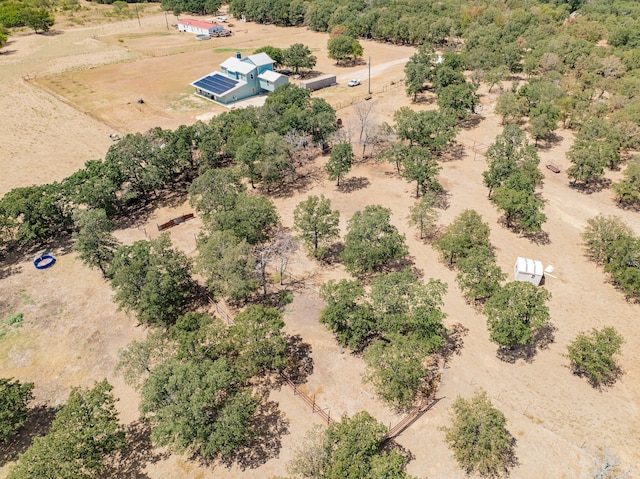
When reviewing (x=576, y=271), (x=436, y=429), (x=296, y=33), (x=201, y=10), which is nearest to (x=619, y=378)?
(x=576, y=271)

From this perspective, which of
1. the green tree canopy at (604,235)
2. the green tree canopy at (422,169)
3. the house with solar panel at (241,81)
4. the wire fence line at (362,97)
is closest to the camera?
the green tree canopy at (604,235)

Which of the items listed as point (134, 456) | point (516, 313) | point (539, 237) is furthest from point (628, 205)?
point (134, 456)

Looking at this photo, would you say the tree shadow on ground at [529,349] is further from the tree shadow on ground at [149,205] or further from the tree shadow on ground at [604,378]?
the tree shadow on ground at [149,205]

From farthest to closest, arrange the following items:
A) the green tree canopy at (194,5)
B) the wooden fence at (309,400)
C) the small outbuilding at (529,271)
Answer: the green tree canopy at (194,5) < the small outbuilding at (529,271) < the wooden fence at (309,400)

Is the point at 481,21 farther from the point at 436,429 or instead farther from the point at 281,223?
the point at 436,429

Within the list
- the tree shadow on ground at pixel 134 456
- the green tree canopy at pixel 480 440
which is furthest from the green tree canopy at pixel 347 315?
the tree shadow on ground at pixel 134 456

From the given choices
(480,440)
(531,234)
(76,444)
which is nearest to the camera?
(76,444)

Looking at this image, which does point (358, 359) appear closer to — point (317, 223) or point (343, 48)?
point (317, 223)
